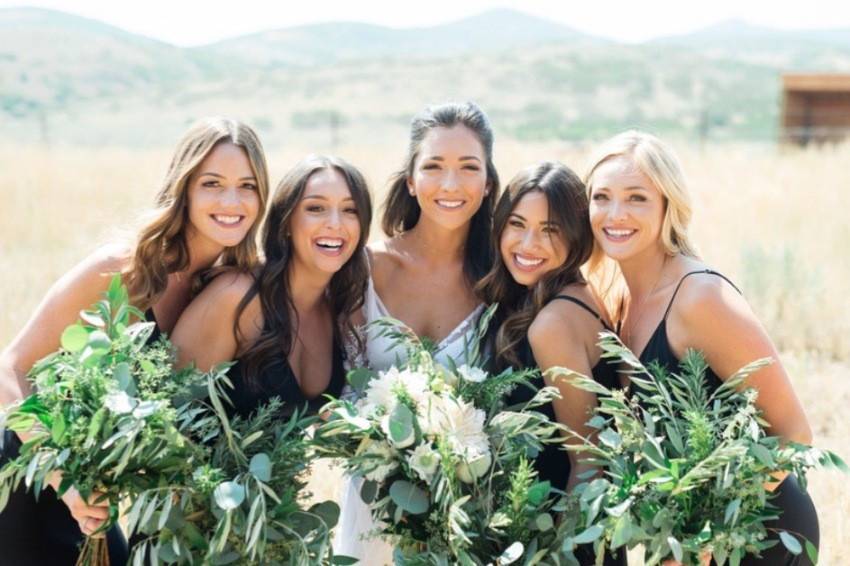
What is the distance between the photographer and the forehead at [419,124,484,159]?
12.9 ft

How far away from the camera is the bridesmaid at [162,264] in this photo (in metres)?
3.29

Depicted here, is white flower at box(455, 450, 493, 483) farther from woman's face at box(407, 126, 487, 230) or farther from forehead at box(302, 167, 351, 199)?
woman's face at box(407, 126, 487, 230)

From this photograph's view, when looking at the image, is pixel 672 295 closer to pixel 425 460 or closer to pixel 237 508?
pixel 425 460

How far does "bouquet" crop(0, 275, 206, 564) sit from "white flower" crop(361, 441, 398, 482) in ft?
1.52

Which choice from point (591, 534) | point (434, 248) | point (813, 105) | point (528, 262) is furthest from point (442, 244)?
point (813, 105)

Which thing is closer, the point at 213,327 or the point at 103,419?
the point at 103,419

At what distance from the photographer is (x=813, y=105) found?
18938mm

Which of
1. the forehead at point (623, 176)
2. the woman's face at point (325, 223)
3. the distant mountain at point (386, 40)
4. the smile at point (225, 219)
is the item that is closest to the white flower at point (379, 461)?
the woman's face at point (325, 223)

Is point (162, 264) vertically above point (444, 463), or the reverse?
point (162, 264)

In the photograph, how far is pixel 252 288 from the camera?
3502 mm

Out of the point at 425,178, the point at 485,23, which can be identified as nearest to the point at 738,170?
the point at 425,178

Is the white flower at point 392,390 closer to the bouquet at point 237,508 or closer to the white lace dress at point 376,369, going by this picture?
the bouquet at point 237,508

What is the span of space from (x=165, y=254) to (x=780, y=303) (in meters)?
5.56

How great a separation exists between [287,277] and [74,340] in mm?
1054
